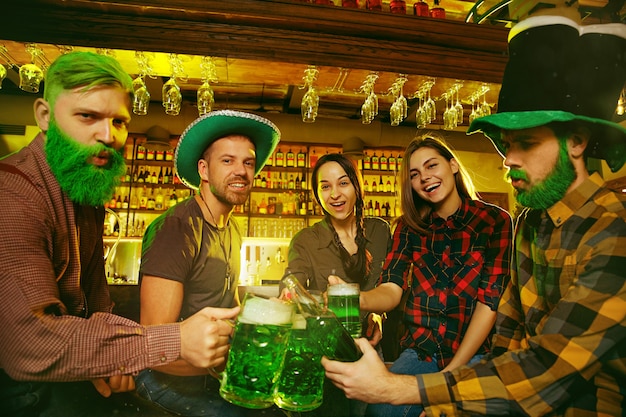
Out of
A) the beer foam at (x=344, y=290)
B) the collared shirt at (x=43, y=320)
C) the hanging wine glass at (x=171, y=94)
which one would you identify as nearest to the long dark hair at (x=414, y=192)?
the beer foam at (x=344, y=290)

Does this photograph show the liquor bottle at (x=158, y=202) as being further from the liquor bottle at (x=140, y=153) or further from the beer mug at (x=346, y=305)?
the beer mug at (x=346, y=305)

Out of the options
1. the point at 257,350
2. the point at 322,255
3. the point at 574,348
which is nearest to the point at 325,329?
the point at 257,350

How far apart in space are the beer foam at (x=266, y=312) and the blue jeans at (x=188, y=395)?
0.48 m

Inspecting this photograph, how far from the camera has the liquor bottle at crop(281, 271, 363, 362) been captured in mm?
1023

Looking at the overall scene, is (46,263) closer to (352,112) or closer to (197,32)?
(197,32)

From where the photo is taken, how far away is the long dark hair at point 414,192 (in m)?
2.02

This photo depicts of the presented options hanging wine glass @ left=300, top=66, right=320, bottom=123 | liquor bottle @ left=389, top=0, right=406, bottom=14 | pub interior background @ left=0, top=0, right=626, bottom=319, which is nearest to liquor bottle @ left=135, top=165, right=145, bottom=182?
pub interior background @ left=0, top=0, right=626, bottom=319

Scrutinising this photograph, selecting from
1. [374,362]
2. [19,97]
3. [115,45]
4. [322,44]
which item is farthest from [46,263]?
[19,97]

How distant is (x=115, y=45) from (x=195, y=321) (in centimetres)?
192

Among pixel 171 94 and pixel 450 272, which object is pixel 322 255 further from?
pixel 171 94

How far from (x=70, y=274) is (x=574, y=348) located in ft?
4.87

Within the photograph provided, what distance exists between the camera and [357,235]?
98.9 inches

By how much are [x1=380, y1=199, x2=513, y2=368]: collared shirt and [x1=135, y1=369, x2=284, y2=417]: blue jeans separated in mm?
872

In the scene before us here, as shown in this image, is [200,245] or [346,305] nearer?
[346,305]
